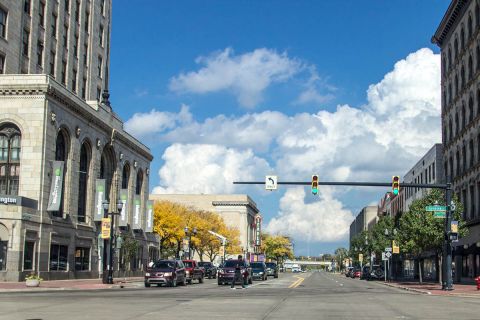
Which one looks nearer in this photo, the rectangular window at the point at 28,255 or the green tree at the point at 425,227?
the rectangular window at the point at 28,255

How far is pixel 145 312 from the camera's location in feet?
68.3

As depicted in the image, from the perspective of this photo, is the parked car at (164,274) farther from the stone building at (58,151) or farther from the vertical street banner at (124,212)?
the vertical street banner at (124,212)

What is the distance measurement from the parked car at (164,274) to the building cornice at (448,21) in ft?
120

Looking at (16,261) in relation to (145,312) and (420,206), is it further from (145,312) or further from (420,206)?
(420,206)

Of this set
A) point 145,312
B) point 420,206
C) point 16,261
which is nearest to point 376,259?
point 420,206

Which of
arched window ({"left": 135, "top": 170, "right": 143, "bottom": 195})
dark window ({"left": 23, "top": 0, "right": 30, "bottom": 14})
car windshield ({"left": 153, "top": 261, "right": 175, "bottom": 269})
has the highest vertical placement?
dark window ({"left": 23, "top": 0, "right": 30, "bottom": 14})

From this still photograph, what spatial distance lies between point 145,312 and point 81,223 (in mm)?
38560

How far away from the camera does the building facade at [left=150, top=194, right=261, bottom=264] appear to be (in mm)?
163250

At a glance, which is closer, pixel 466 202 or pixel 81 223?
pixel 81 223

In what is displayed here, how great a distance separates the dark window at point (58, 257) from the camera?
5116cm

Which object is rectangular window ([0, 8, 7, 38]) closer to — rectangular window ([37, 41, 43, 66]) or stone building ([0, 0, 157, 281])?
stone building ([0, 0, 157, 281])

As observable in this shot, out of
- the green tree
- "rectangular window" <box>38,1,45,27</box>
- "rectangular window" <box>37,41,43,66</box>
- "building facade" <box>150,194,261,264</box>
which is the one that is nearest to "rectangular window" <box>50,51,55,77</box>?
"rectangular window" <box>37,41,43,66</box>

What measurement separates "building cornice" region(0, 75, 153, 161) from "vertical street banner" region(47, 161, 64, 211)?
5.40 meters

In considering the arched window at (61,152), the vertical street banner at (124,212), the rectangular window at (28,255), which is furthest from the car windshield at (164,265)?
the vertical street banner at (124,212)
